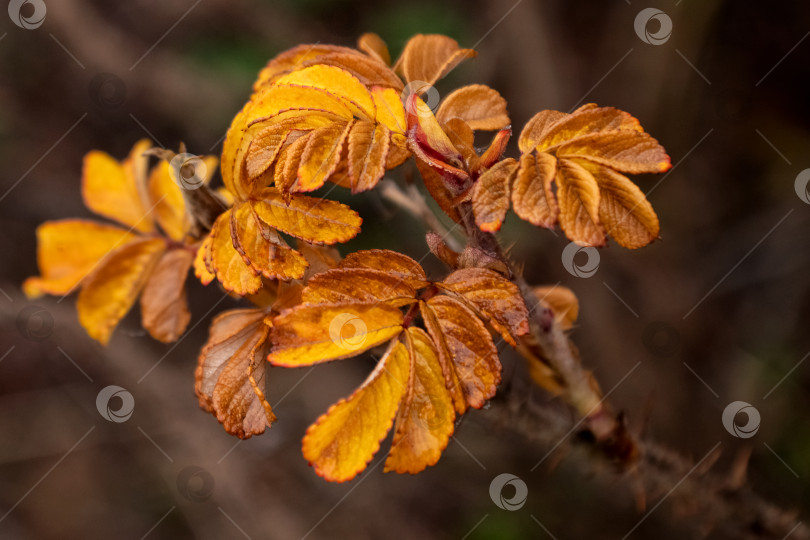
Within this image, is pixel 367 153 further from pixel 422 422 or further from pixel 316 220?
pixel 422 422

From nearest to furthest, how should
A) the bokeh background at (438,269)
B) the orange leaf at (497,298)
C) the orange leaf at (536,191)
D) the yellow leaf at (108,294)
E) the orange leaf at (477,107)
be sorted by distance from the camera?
1. the orange leaf at (536,191)
2. the orange leaf at (497,298)
3. the orange leaf at (477,107)
4. the yellow leaf at (108,294)
5. the bokeh background at (438,269)

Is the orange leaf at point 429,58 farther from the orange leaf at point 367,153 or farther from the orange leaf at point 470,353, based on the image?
the orange leaf at point 470,353

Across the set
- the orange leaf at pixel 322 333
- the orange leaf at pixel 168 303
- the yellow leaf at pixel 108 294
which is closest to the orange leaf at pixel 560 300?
the orange leaf at pixel 322 333

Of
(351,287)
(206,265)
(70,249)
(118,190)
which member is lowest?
(70,249)

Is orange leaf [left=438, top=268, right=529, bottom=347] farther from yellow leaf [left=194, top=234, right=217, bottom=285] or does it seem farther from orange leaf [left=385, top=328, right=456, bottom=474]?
yellow leaf [left=194, top=234, right=217, bottom=285]

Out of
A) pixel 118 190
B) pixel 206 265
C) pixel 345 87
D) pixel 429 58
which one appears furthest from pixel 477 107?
pixel 118 190

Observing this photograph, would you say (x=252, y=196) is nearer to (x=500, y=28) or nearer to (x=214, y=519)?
(x=500, y=28)
